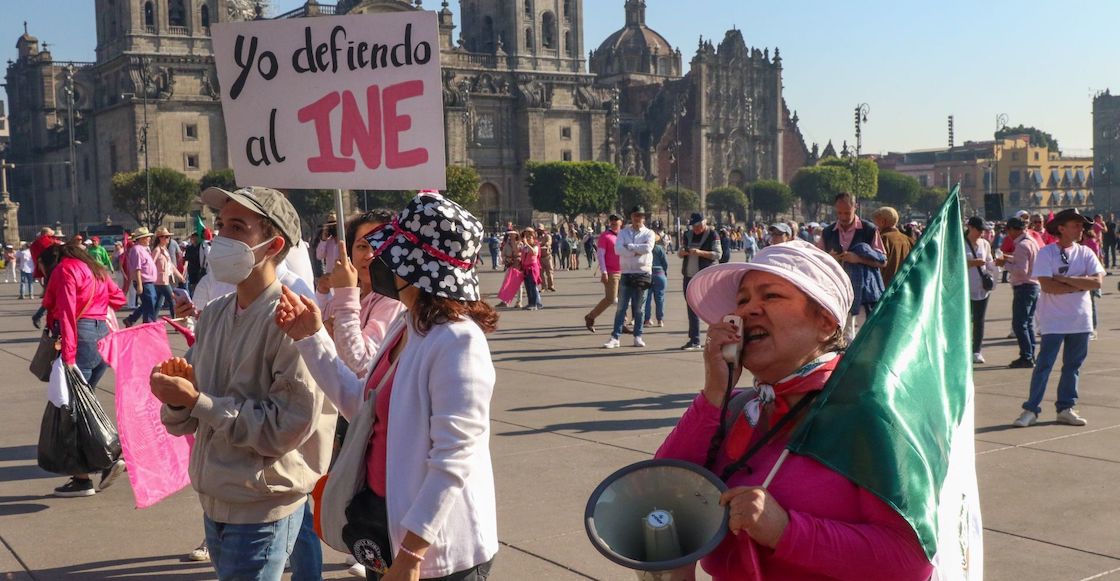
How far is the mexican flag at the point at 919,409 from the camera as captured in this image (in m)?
2.08

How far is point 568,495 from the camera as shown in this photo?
625 cm

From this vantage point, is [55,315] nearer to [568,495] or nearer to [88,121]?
[568,495]

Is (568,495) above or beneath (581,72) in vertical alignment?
beneath

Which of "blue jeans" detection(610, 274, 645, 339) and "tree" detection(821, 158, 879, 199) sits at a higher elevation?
"tree" detection(821, 158, 879, 199)

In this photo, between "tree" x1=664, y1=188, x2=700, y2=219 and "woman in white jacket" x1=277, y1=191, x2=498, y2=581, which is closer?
"woman in white jacket" x1=277, y1=191, x2=498, y2=581

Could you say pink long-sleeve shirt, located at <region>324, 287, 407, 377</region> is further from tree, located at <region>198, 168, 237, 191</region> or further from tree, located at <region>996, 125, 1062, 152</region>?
tree, located at <region>996, 125, 1062, 152</region>

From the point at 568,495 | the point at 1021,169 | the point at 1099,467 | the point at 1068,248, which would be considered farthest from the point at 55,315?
the point at 1021,169

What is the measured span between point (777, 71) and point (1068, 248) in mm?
100436

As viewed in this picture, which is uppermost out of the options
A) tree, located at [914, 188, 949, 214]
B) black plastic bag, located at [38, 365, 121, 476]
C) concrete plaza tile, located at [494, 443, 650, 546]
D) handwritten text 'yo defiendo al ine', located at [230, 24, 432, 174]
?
tree, located at [914, 188, 949, 214]

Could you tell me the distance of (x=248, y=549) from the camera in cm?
327

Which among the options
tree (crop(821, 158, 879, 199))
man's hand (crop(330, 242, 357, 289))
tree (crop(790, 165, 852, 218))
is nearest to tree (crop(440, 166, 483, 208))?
tree (crop(790, 165, 852, 218))

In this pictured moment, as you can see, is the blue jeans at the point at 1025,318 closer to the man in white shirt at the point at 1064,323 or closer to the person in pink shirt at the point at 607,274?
the man in white shirt at the point at 1064,323

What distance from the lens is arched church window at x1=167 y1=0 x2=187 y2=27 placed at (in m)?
75.2

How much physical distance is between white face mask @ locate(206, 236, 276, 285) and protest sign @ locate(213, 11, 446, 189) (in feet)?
2.48
